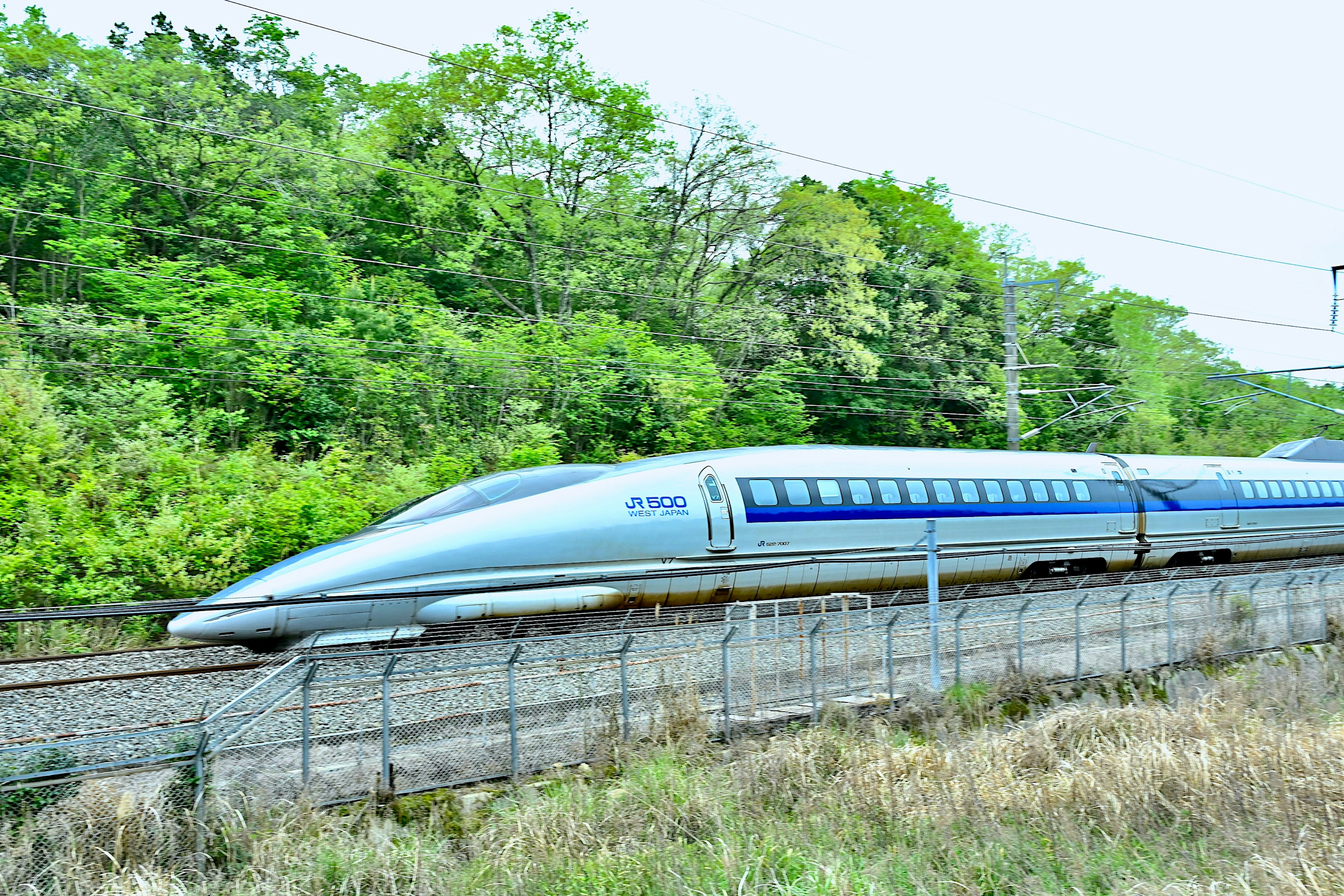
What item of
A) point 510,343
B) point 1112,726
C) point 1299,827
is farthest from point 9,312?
point 1299,827

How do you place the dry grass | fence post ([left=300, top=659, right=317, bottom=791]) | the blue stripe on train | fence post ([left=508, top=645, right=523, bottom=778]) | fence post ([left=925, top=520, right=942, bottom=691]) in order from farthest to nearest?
the blue stripe on train, fence post ([left=925, top=520, right=942, bottom=691]), fence post ([left=508, top=645, right=523, bottom=778]), fence post ([left=300, top=659, right=317, bottom=791]), the dry grass

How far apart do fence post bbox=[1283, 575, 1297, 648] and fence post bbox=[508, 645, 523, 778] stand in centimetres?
928

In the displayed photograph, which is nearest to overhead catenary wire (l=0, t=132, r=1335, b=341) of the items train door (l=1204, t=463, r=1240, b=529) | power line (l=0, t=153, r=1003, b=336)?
power line (l=0, t=153, r=1003, b=336)

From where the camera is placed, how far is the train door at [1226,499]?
2078 centimetres

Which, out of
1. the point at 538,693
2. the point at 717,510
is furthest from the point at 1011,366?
the point at 538,693

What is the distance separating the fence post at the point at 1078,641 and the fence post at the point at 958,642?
140 cm

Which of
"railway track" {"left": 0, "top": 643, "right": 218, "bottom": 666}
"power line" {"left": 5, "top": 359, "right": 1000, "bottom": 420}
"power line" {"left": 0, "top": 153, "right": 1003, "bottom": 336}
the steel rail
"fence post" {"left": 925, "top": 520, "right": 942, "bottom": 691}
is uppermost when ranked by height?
"power line" {"left": 0, "top": 153, "right": 1003, "bottom": 336}

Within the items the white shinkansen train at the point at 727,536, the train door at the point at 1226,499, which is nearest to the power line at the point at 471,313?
the train door at the point at 1226,499

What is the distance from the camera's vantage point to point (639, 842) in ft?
21.4

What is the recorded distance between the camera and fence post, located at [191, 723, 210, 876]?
5977 millimetres

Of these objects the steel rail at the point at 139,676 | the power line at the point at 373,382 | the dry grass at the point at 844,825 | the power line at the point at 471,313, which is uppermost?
the power line at the point at 471,313

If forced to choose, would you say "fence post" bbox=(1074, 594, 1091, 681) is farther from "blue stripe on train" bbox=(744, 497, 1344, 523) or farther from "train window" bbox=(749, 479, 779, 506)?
"train window" bbox=(749, 479, 779, 506)

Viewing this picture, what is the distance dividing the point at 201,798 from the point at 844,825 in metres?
3.89

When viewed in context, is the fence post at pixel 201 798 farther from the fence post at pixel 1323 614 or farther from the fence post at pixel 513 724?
the fence post at pixel 1323 614
